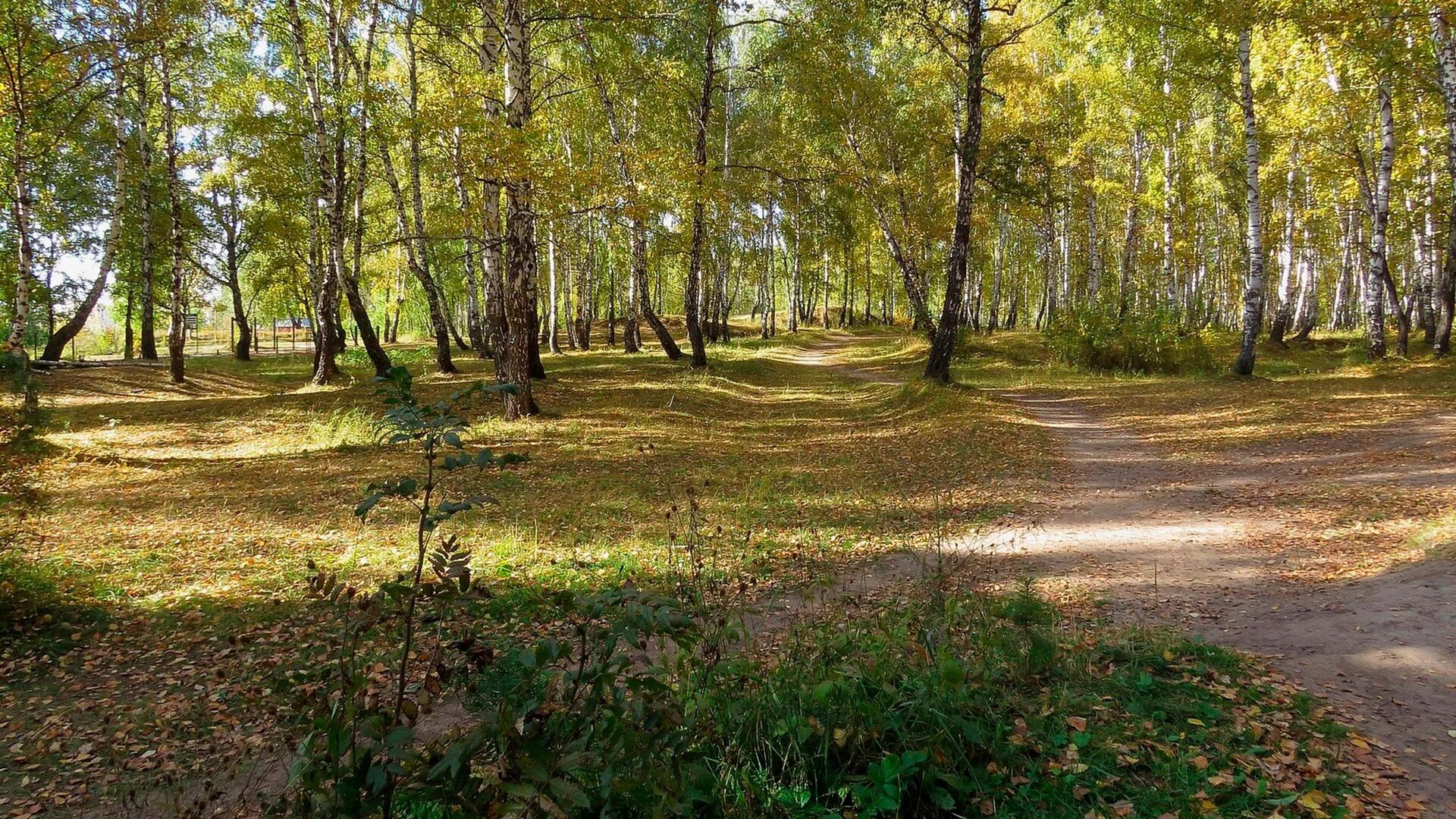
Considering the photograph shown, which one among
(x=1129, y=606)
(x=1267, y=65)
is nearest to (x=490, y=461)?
(x=1129, y=606)

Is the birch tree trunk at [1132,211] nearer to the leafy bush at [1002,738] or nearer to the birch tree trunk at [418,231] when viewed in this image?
the birch tree trunk at [418,231]

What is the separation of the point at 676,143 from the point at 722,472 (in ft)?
61.7

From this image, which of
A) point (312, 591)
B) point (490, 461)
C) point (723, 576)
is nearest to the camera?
point (490, 461)

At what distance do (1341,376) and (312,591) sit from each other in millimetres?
19552

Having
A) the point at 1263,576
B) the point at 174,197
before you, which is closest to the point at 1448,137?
the point at 1263,576

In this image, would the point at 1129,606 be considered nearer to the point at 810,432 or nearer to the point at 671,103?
the point at 810,432

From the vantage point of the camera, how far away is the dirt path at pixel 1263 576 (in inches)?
128

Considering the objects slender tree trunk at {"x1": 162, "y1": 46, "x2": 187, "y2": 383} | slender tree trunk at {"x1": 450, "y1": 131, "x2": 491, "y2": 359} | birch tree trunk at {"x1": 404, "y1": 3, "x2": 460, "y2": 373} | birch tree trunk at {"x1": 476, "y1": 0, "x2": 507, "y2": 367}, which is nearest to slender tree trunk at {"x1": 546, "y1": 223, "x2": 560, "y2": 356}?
slender tree trunk at {"x1": 450, "y1": 131, "x2": 491, "y2": 359}

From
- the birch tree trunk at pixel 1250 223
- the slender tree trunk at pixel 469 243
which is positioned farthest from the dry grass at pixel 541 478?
the birch tree trunk at pixel 1250 223

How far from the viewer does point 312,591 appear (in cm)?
229

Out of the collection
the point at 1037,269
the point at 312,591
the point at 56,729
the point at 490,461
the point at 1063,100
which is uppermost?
the point at 1063,100

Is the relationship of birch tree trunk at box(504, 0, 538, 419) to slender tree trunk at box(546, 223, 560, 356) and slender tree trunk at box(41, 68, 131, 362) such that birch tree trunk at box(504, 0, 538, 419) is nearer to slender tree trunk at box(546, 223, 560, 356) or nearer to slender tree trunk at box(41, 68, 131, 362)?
slender tree trunk at box(41, 68, 131, 362)

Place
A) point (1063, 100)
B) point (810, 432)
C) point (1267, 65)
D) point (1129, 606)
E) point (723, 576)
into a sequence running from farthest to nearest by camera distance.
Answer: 1. point (1063, 100)
2. point (1267, 65)
3. point (810, 432)
4. point (723, 576)
5. point (1129, 606)

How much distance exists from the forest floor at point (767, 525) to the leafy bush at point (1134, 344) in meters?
2.84
